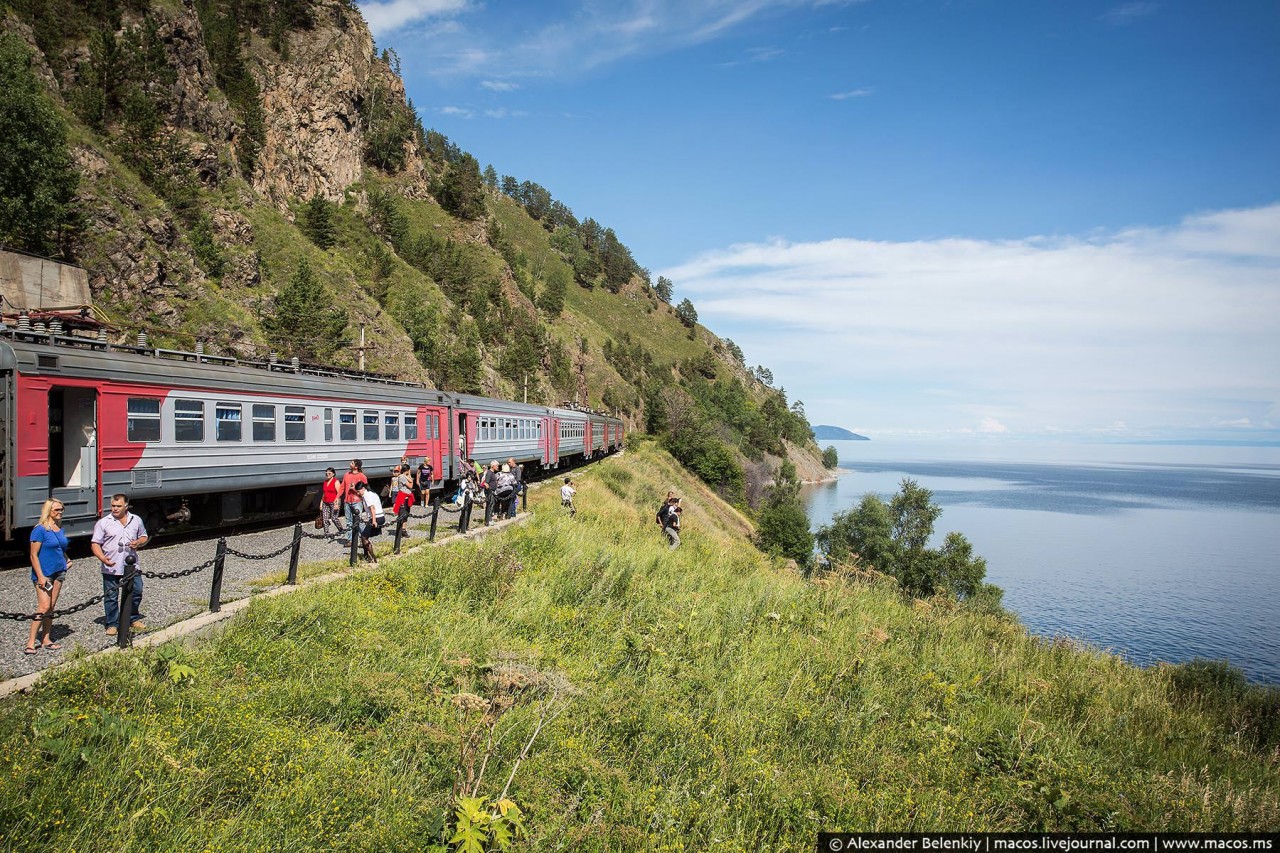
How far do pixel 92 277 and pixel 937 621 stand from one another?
3580 cm

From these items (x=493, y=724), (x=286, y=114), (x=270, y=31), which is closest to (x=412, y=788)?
(x=493, y=724)

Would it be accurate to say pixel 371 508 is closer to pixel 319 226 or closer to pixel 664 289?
pixel 319 226

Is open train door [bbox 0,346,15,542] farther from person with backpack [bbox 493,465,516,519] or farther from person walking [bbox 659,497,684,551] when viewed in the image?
person walking [bbox 659,497,684,551]

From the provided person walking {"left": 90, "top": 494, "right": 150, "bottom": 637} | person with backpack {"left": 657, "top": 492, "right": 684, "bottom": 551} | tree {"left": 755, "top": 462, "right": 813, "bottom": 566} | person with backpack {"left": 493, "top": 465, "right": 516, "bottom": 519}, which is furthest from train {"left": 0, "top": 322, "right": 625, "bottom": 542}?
tree {"left": 755, "top": 462, "right": 813, "bottom": 566}

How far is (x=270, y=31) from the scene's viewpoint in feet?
238

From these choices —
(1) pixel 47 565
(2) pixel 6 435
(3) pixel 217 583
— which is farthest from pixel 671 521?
(2) pixel 6 435

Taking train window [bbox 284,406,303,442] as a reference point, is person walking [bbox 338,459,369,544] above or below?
below

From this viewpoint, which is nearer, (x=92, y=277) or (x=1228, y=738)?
(x=1228, y=738)

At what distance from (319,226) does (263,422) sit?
162 feet

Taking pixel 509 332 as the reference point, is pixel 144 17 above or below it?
above

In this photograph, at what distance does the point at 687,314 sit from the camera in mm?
167625

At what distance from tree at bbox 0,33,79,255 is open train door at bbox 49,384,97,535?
21616 mm

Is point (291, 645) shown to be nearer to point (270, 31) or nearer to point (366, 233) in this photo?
point (366, 233)

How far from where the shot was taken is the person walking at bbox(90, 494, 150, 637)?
7723 millimetres
